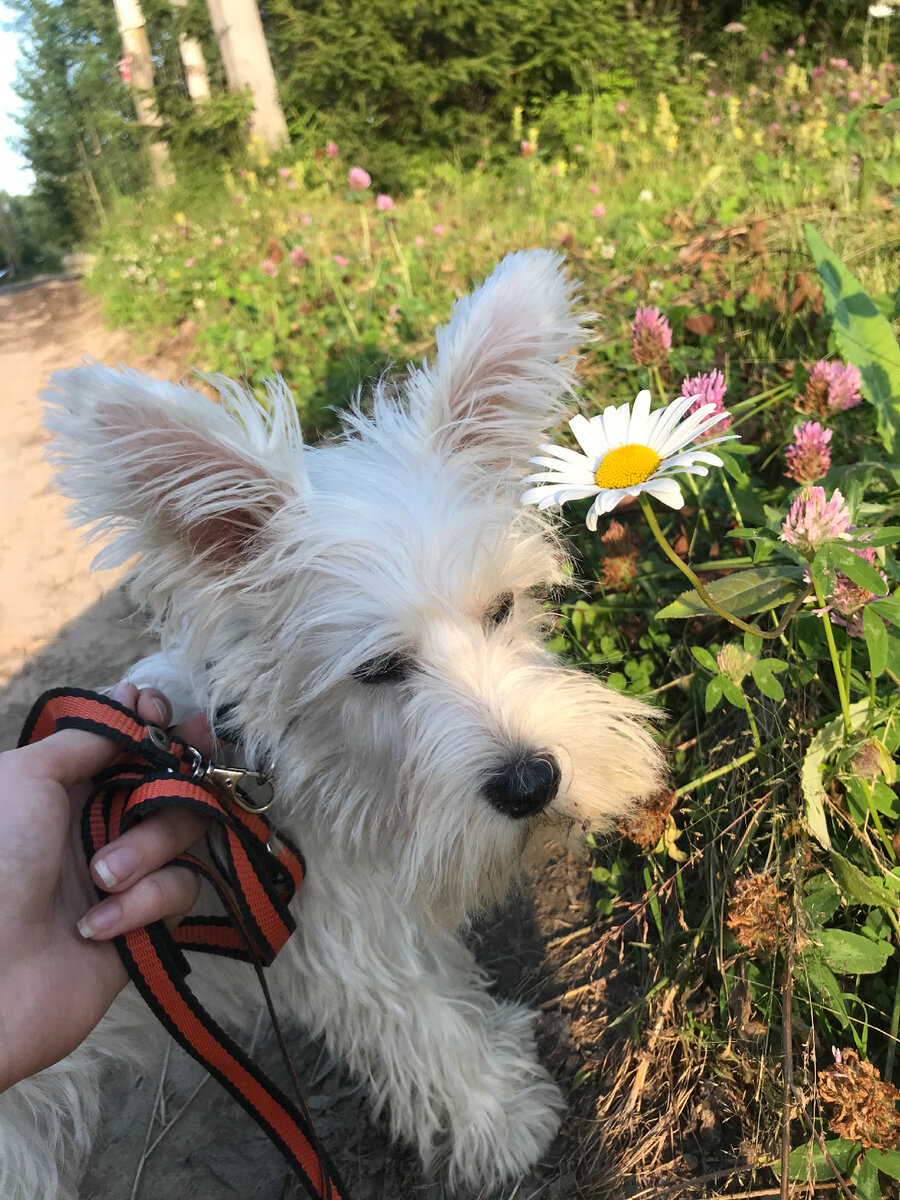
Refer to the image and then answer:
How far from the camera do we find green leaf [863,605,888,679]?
1.31 meters

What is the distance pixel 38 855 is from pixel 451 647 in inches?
33.2

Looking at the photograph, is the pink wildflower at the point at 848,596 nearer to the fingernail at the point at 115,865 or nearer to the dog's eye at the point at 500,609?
the dog's eye at the point at 500,609

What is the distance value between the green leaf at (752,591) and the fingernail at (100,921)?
45.9 inches

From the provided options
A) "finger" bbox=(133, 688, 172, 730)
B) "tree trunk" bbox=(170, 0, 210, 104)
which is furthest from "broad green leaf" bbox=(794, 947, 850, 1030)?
"tree trunk" bbox=(170, 0, 210, 104)

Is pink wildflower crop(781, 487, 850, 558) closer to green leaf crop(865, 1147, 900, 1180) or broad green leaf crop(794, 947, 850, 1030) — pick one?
broad green leaf crop(794, 947, 850, 1030)

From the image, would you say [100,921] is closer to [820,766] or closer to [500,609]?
[500,609]

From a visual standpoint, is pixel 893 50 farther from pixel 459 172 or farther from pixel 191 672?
pixel 191 672

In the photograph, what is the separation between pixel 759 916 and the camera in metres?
1.41

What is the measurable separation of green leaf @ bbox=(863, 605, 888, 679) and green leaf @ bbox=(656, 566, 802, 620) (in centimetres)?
20

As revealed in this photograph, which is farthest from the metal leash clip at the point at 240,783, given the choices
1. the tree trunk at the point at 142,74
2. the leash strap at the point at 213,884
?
the tree trunk at the point at 142,74

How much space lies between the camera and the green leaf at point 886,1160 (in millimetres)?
1174

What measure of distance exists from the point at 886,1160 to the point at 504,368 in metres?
1.58

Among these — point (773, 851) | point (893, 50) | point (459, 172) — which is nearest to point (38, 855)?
point (773, 851)

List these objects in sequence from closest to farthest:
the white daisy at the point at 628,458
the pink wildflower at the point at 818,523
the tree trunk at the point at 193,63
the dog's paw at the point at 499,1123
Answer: the white daisy at the point at 628,458
the pink wildflower at the point at 818,523
the dog's paw at the point at 499,1123
the tree trunk at the point at 193,63
